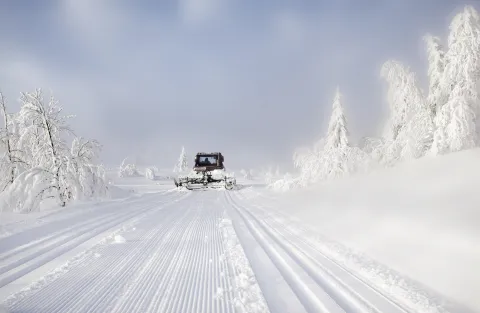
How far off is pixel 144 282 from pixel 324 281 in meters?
2.29

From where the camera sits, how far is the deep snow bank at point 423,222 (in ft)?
12.3

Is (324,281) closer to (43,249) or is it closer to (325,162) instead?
(43,249)

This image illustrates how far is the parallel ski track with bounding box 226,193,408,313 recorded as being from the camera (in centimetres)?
299

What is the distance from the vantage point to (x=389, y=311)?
287 cm

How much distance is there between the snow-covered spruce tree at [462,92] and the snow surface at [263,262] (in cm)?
416

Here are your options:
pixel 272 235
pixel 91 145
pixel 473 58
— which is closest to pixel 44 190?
pixel 91 145

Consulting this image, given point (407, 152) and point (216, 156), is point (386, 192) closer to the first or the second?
point (407, 152)

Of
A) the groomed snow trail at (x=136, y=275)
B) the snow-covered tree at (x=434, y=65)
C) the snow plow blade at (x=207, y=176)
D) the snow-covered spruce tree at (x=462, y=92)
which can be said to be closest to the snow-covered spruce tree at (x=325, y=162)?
the snow-covered tree at (x=434, y=65)

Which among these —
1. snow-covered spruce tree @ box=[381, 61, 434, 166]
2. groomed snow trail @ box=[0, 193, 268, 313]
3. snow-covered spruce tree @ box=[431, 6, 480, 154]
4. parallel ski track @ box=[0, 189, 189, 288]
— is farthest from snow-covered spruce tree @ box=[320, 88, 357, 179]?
parallel ski track @ box=[0, 189, 189, 288]

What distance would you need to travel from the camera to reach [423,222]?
5484 millimetres

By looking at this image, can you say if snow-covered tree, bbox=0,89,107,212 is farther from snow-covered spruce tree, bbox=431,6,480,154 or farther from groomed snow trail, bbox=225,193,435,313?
snow-covered spruce tree, bbox=431,6,480,154

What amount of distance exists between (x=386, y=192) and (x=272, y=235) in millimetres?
4587

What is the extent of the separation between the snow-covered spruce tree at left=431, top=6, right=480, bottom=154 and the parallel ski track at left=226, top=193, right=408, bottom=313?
9.52m

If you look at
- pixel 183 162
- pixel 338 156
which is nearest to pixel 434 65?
pixel 338 156
